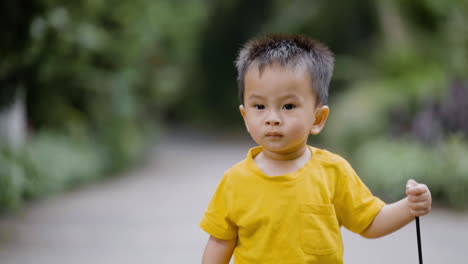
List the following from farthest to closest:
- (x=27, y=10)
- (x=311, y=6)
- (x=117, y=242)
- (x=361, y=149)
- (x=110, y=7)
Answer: (x=311, y=6), (x=361, y=149), (x=110, y=7), (x=117, y=242), (x=27, y=10)

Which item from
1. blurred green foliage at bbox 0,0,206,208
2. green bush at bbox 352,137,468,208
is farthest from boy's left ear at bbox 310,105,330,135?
green bush at bbox 352,137,468,208

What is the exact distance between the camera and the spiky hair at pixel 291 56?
5.89 feet

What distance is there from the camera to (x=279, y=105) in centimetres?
178

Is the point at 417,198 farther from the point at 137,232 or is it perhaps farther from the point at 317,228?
the point at 137,232

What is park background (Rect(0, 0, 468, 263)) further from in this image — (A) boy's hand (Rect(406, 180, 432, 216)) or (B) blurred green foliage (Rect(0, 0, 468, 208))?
(A) boy's hand (Rect(406, 180, 432, 216))

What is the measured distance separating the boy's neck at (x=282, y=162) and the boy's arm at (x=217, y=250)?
0.28m

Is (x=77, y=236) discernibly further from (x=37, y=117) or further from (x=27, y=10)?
(x=37, y=117)

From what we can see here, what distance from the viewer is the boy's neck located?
188cm

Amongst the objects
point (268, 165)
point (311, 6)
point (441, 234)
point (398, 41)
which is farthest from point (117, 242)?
point (311, 6)

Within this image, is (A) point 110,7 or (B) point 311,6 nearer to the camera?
(A) point 110,7

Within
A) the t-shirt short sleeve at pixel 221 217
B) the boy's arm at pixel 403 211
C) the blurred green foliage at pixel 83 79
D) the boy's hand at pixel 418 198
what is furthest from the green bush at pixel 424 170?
the t-shirt short sleeve at pixel 221 217

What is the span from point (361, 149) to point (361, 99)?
47.3 inches

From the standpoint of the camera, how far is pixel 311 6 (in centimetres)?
1195

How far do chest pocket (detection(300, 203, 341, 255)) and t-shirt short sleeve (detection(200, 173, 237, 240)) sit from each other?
10.0 inches
